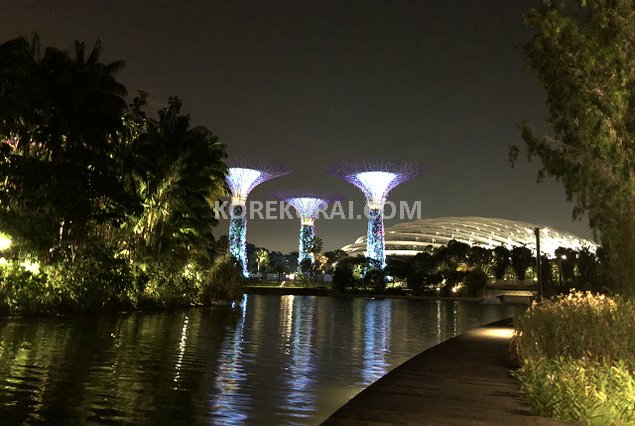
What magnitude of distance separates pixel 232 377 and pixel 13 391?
372cm

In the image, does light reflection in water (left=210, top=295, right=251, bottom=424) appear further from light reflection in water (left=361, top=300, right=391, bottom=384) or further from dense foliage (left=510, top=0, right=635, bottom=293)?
dense foliage (left=510, top=0, right=635, bottom=293)

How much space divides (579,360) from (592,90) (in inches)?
187

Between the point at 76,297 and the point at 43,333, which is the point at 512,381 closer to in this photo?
the point at 43,333

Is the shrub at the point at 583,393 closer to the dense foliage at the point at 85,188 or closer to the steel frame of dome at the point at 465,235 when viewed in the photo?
the dense foliage at the point at 85,188

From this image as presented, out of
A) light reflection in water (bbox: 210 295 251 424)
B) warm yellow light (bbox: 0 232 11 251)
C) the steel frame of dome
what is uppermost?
the steel frame of dome

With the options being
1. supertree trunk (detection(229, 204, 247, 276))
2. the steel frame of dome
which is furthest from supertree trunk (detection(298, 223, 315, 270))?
the steel frame of dome

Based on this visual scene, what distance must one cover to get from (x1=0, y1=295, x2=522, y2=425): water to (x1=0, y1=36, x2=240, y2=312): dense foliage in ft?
12.3

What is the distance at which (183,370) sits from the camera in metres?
11.7

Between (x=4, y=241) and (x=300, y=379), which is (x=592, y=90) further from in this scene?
(x=4, y=241)

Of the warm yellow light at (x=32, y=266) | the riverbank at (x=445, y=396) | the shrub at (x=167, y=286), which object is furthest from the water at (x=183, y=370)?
the shrub at (x=167, y=286)

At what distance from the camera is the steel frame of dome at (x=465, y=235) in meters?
147

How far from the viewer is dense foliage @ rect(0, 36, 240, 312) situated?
23.5 m

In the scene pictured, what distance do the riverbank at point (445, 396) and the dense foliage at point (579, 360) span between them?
0.33 meters

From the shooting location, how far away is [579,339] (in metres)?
10.0
